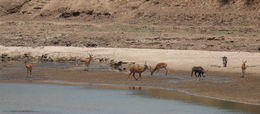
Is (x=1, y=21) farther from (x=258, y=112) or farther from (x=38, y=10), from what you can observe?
(x=258, y=112)

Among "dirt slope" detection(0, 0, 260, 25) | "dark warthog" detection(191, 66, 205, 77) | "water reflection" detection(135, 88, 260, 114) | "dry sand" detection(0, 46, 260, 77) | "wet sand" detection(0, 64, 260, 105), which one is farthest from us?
"dirt slope" detection(0, 0, 260, 25)

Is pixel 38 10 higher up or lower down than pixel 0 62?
higher up

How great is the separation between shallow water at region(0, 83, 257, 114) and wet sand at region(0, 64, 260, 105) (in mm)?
972

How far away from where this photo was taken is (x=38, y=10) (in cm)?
5153

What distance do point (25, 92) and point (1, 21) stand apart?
30784 mm

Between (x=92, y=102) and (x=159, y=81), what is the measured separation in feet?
15.5

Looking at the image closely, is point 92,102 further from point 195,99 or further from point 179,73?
point 179,73

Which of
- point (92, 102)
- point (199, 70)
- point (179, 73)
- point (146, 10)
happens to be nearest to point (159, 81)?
point (199, 70)

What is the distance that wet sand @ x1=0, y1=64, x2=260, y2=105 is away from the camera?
735 inches

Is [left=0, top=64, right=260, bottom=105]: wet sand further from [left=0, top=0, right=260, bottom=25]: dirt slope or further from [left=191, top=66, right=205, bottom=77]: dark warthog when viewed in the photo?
[left=0, top=0, right=260, bottom=25]: dirt slope

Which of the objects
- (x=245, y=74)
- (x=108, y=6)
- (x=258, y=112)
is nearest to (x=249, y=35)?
(x=245, y=74)

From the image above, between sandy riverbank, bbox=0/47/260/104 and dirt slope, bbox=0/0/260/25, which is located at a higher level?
dirt slope, bbox=0/0/260/25

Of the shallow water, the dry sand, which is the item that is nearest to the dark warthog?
the dry sand

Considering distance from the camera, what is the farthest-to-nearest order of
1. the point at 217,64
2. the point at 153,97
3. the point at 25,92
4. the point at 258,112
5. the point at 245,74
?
the point at 217,64 < the point at 245,74 < the point at 25,92 < the point at 153,97 < the point at 258,112
